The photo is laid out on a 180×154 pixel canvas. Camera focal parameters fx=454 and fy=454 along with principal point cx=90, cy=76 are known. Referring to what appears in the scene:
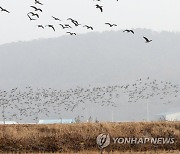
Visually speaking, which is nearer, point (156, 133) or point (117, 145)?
point (117, 145)

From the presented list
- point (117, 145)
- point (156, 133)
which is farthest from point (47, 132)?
point (156, 133)

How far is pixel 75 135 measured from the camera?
39156 mm

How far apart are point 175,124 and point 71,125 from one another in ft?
31.5

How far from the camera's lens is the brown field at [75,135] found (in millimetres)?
37487

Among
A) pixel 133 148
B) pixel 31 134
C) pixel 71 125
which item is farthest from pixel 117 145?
pixel 31 134

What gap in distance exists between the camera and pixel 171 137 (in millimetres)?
39938

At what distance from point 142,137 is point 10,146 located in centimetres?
1136

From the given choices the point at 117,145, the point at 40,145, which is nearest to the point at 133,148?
the point at 117,145

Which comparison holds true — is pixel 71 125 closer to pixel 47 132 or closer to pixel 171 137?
pixel 47 132

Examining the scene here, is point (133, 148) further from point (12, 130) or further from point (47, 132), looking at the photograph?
point (12, 130)

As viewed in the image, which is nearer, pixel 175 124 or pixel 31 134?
pixel 31 134

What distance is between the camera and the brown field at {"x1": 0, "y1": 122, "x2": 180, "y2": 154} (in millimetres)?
37487

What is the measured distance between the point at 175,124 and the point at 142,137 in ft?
13.1

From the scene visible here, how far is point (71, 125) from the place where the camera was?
40.2m
